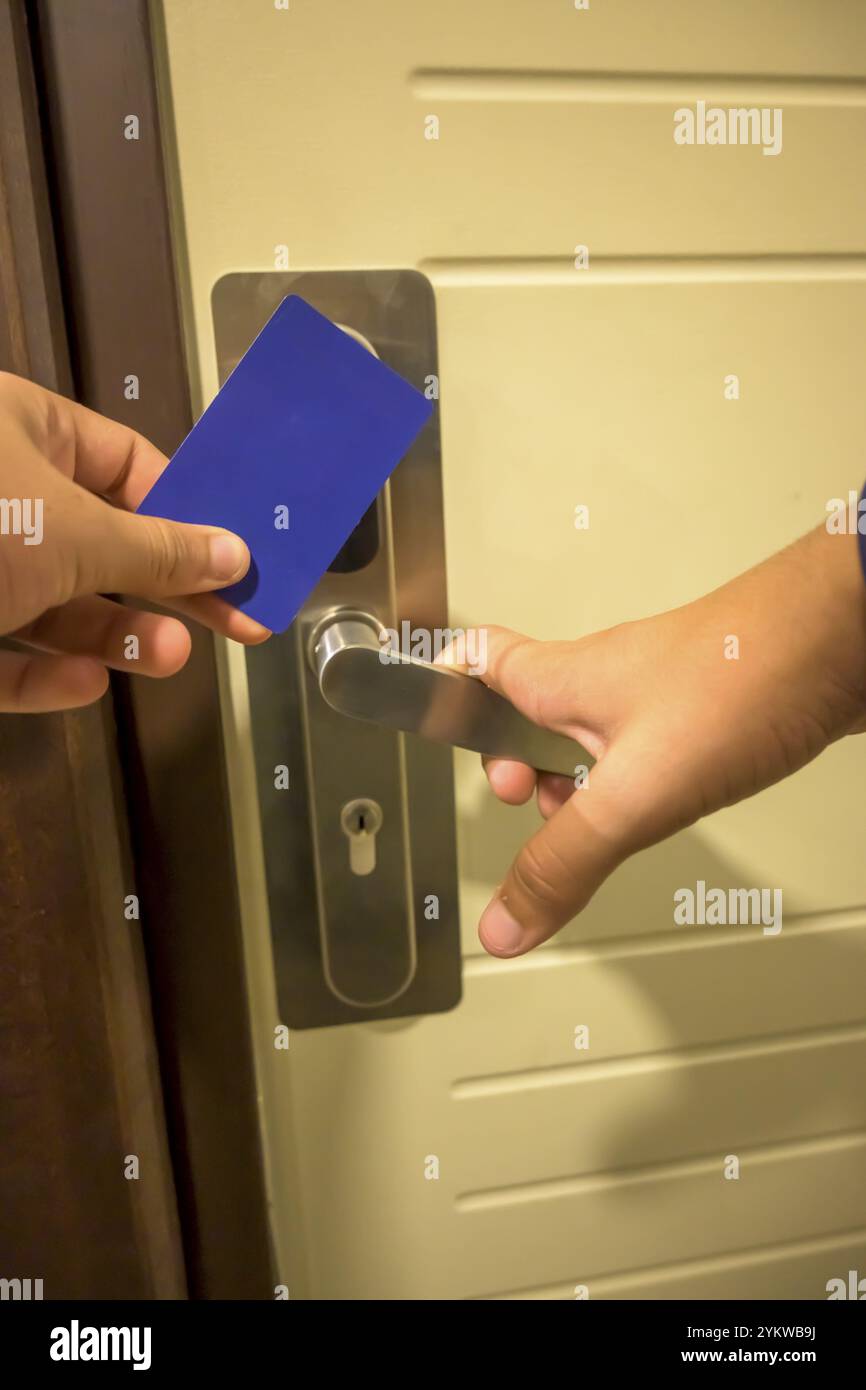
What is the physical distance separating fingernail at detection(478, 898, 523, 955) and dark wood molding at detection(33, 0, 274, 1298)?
0.18 metres

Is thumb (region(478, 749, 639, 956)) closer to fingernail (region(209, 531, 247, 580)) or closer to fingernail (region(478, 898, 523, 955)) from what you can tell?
fingernail (region(478, 898, 523, 955))

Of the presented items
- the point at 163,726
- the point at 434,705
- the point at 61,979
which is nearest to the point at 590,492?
the point at 434,705

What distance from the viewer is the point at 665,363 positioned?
0.46 metres

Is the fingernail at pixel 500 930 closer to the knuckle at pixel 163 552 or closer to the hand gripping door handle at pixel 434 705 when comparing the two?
the hand gripping door handle at pixel 434 705

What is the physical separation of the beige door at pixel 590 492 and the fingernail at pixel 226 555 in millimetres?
131

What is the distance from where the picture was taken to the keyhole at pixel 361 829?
0.48m

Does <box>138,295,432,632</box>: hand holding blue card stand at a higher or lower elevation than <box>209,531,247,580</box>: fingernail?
higher

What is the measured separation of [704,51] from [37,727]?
51cm

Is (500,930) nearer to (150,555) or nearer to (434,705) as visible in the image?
(434,705)

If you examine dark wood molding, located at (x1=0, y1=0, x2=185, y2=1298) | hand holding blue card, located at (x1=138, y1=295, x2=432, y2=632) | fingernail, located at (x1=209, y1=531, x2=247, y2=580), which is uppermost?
hand holding blue card, located at (x1=138, y1=295, x2=432, y2=632)

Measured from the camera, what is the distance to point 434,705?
1.27 ft

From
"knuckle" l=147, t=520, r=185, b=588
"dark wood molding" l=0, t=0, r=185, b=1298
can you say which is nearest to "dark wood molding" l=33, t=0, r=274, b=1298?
"dark wood molding" l=0, t=0, r=185, b=1298

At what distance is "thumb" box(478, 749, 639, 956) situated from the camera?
0.33 meters
